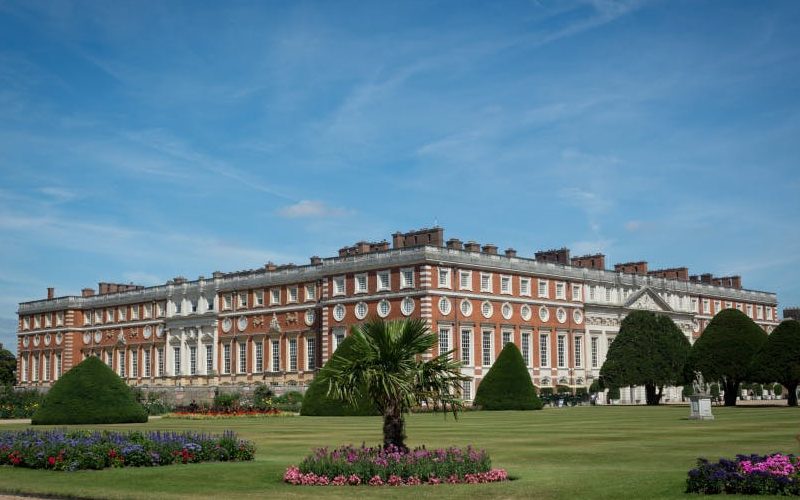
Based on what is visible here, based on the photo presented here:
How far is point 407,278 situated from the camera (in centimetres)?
6581

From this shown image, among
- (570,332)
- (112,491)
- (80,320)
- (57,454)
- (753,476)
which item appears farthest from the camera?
(80,320)

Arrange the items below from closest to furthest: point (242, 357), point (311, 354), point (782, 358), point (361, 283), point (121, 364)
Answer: point (782, 358), point (361, 283), point (311, 354), point (242, 357), point (121, 364)

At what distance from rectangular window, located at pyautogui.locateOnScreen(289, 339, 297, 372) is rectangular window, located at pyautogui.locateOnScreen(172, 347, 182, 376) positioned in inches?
548

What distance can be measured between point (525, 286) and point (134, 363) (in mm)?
37776

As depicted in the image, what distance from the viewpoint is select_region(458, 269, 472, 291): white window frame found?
220ft

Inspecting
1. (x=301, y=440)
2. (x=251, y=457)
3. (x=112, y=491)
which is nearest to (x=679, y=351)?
(x=301, y=440)

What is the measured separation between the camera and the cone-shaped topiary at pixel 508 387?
2192 inches

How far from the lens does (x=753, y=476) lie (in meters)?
14.7

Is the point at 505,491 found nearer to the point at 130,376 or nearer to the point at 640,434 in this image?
the point at 640,434

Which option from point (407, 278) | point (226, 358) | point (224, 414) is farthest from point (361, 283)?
point (224, 414)

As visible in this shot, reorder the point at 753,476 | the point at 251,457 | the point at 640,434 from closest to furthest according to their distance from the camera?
the point at 753,476, the point at 251,457, the point at 640,434

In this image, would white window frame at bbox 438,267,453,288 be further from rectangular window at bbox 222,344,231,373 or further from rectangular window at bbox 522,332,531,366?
rectangular window at bbox 222,344,231,373

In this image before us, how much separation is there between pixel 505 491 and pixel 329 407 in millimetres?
35022

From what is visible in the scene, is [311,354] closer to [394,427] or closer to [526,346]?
[526,346]
